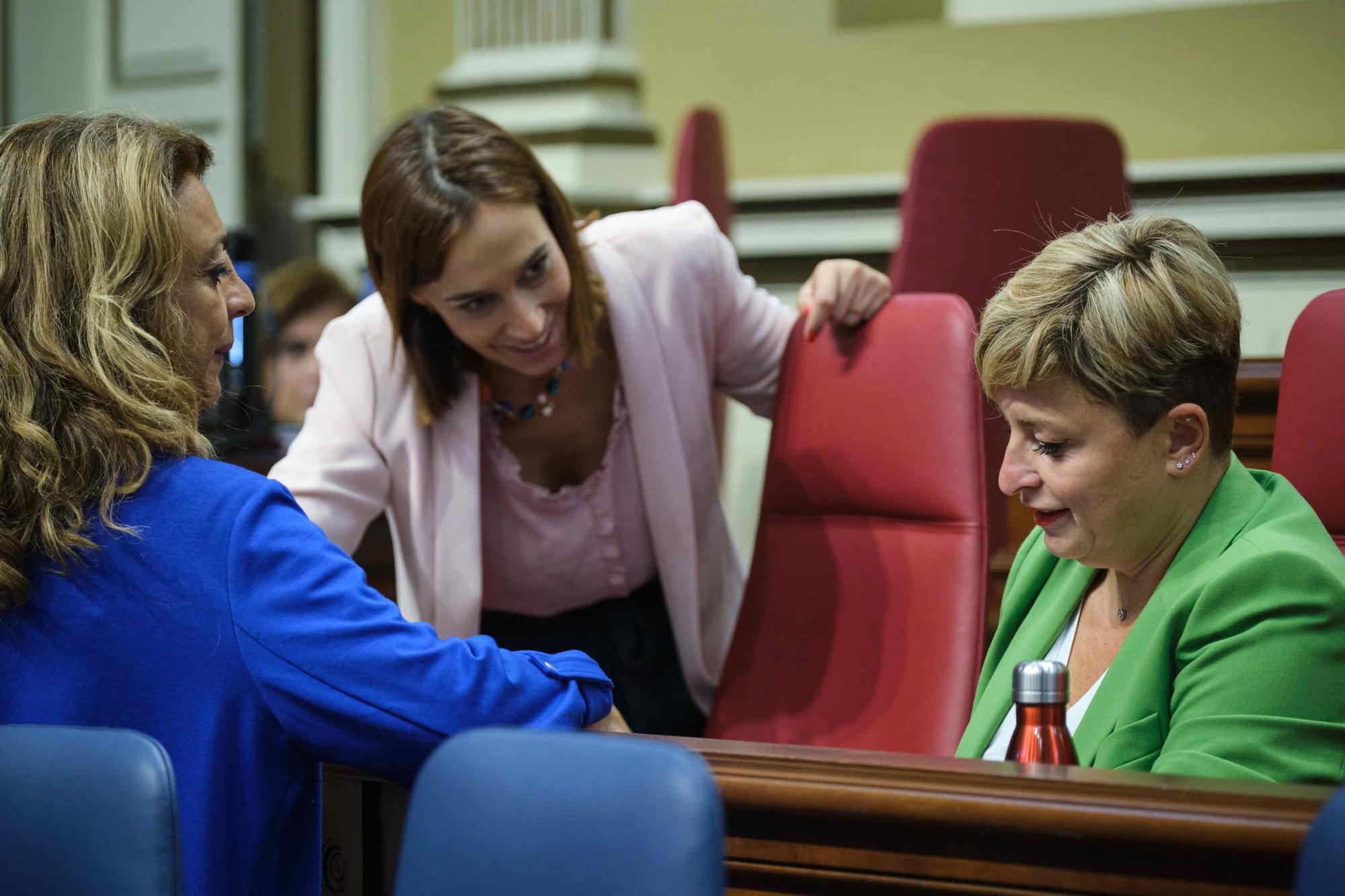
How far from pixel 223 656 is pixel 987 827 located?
0.57 m

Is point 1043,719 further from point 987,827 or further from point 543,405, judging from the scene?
point 543,405

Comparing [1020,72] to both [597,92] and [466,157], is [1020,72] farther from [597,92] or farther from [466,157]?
[466,157]

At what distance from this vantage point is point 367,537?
2.32 metres

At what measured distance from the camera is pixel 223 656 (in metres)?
1.08

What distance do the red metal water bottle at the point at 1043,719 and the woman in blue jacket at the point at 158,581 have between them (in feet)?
1.22

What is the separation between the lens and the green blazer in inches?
43.0

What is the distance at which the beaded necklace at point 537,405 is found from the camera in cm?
206

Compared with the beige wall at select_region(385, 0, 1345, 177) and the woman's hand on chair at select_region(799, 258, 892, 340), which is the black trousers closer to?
the woman's hand on chair at select_region(799, 258, 892, 340)

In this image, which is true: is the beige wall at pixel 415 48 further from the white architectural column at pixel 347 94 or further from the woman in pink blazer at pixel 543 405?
the woman in pink blazer at pixel 543 405

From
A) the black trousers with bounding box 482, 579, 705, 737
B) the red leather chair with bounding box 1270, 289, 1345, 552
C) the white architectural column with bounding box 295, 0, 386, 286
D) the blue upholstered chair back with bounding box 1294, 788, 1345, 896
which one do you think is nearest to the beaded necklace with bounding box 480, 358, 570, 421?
the black trousers with bounding box 482, 579, 705, 737

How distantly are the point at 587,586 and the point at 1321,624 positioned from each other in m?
1.12

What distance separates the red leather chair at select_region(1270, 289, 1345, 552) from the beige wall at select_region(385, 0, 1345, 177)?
171 cm

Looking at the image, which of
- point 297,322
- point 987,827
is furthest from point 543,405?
point 297,322

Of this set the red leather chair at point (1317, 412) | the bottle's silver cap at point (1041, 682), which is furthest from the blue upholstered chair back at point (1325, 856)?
the red leather chair at point (1317, 412)
